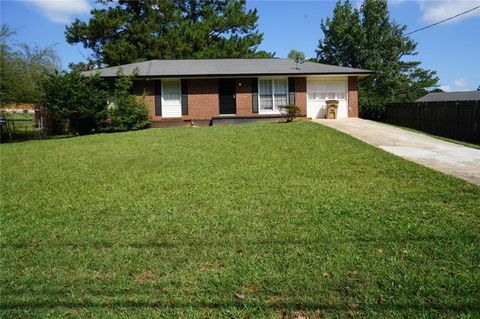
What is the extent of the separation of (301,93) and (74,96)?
34.8 feet

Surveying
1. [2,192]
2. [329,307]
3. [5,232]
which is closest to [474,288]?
[329,307]

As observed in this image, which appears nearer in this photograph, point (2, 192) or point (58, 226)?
point (58, 226)

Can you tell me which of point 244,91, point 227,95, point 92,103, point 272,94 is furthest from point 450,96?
point 92,103

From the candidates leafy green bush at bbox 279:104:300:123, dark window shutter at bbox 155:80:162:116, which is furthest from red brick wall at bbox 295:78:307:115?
dark window shutter at bbox 155:80:162:116

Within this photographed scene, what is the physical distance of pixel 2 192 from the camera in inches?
280

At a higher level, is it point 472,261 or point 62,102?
point 62,102

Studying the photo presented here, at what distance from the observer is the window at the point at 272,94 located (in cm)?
1986

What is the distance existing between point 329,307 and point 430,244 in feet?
A: 5.77

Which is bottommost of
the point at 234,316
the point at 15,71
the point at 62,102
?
the point at 234,316

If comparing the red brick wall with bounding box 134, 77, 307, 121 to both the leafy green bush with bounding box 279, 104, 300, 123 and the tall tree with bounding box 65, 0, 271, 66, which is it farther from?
the tall tree with bounding box 65, 0, 271, 66

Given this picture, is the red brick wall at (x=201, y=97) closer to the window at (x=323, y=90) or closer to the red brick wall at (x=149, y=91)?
the red brick wall at (x=149, y=91)

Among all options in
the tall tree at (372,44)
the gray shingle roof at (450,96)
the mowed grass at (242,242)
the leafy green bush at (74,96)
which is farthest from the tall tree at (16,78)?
the gray shingle roof at (450,96)

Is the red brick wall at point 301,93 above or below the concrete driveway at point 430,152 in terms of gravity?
above

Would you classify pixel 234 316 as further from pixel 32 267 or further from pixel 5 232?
pixel 5 232
